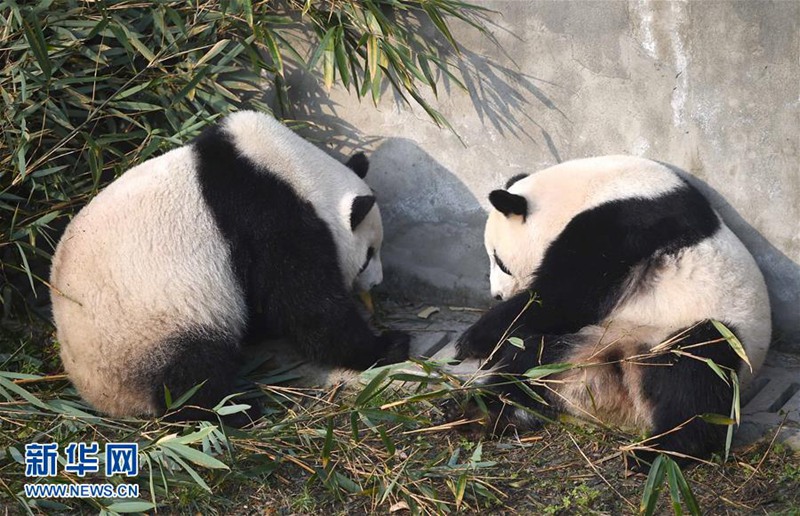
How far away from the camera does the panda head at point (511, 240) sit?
12.2 feet

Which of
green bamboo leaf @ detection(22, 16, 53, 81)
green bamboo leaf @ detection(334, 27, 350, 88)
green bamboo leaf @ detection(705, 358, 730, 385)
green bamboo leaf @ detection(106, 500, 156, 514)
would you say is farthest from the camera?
green bamboo leaf @ detection(334, 27, 350, 88)

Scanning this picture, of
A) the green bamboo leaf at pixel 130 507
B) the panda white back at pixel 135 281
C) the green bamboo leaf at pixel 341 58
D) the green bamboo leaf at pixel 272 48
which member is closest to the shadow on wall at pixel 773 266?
the green bamboo leaf at pixel 341 58

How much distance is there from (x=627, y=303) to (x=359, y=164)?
4.54ft

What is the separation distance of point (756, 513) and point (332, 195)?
2.01 metres

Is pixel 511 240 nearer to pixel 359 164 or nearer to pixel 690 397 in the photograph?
pixel 359 164

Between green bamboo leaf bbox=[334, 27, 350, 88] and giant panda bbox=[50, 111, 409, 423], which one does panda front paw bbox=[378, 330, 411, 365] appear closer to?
giant panda bbox=[50, 111, 409, 423]

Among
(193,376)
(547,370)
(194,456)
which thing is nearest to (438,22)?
(547,370)

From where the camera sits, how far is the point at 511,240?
12.7 feet

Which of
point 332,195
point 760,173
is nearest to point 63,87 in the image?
point 332,195

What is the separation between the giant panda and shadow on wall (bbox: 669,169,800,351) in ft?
4.56

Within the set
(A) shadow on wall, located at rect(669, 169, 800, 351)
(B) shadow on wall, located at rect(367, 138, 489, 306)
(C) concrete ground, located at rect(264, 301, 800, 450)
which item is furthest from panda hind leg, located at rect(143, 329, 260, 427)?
(A) shadow on wall, located at rect(669, 169, 800, 351)

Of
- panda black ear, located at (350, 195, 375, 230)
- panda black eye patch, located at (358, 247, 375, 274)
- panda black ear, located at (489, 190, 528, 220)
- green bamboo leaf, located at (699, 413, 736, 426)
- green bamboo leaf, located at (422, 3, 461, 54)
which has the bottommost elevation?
panda black eye patch, located at (358, 247, 375, 274)

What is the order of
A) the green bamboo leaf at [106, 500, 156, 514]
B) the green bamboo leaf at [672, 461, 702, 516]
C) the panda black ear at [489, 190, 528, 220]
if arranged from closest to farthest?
the green bamboo leaf at [672, 461, 702, 516]
the green bamboo leaf at [106, 500, 156, 514]
the panda black ear at [489, 190, 528, 220]

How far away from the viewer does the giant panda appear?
3.58m
